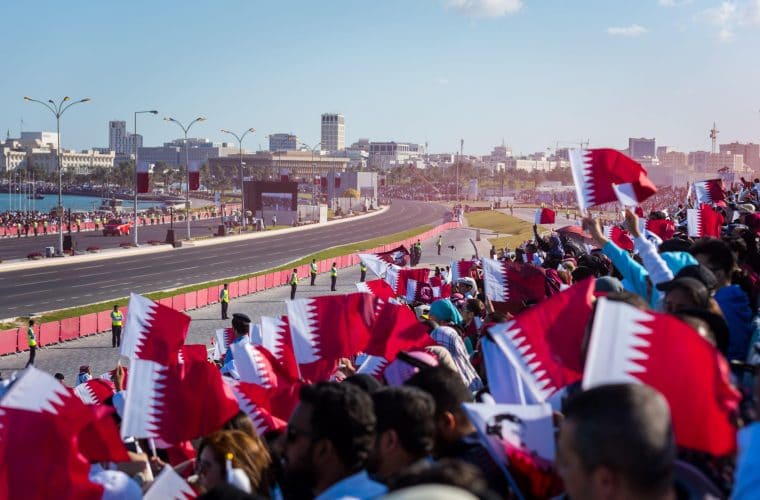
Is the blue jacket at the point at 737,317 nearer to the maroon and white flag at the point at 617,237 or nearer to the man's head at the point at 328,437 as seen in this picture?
the man's head at the point at 328,437

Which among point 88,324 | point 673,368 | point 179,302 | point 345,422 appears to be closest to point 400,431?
point 345,422

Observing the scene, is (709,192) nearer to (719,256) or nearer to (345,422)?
(719,256)

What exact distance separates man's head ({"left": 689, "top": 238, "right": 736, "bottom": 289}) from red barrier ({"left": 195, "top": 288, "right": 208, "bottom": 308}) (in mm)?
31874

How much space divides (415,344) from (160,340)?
186 cm

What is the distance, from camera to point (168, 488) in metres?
4.33

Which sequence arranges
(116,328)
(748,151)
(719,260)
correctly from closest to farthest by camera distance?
(719,260), (116,328), (748,151)

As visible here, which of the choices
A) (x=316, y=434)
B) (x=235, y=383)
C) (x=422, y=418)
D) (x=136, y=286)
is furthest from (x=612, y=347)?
(x=136, y=286)

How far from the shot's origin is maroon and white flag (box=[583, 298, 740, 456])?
140 inches

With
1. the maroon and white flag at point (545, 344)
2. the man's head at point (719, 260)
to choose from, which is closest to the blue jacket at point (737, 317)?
the man's head at point (719, 260)

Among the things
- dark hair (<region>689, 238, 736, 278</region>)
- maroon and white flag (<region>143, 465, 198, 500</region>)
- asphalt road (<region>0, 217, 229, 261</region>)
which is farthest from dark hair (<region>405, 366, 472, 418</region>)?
asphalt road (<region>0, 217, 229, 261</region>)

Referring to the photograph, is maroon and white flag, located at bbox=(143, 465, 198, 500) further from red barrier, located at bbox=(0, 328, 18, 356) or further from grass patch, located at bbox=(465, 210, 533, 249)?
grass patch, located at bbox=(465, 210, 533, 249)

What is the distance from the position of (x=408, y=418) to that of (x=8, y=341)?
81.1 ft

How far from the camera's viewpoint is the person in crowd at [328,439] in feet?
12.7

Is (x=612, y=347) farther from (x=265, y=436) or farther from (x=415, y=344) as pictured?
(x=415, y=344)
